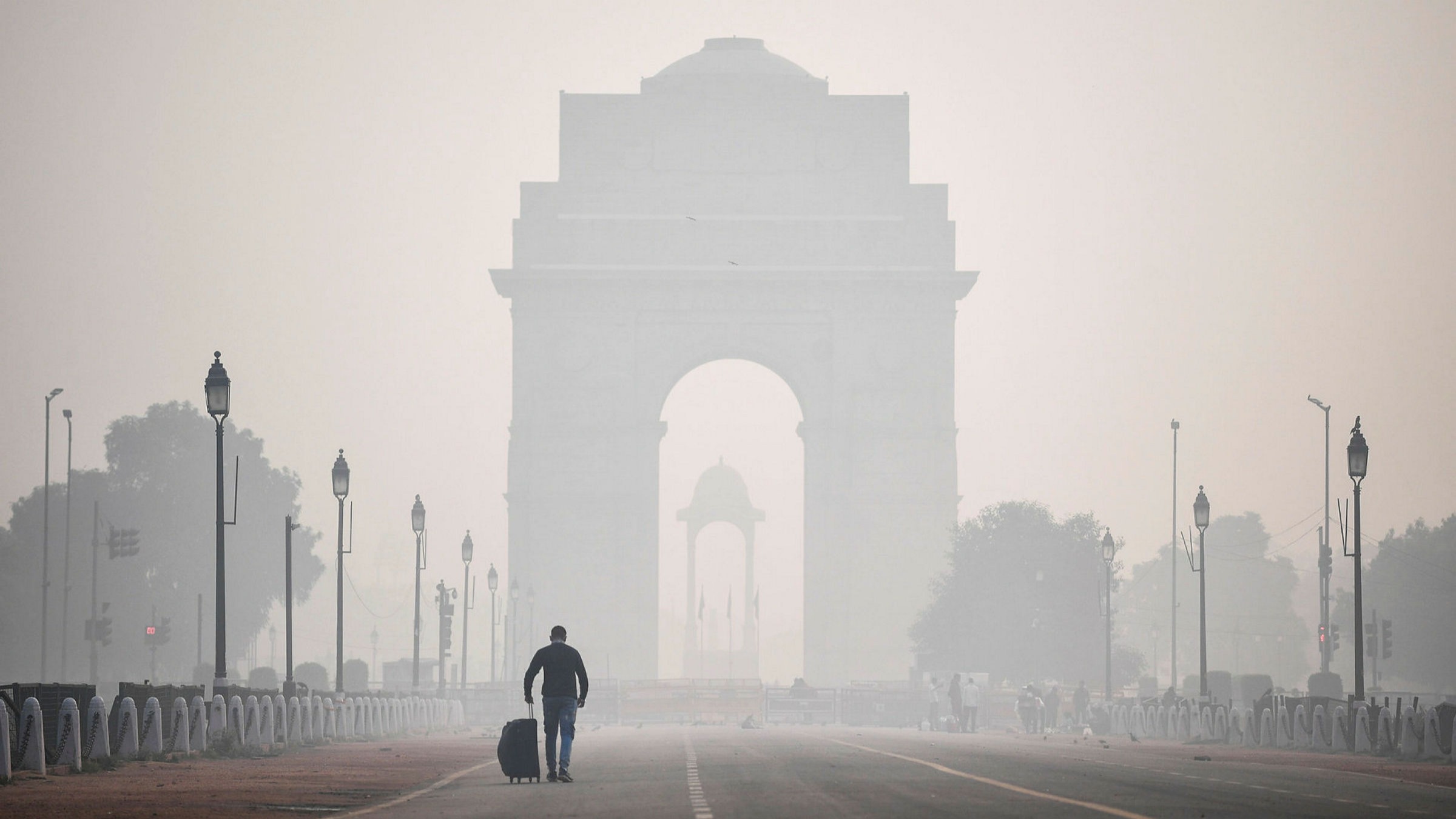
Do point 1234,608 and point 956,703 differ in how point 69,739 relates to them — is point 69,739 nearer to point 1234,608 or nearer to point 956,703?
point 956,703

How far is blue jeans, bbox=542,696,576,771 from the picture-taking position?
21.7m

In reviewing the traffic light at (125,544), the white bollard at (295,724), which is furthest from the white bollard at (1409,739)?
the traffic light at (125,544)

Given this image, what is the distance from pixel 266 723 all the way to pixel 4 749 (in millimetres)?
12015

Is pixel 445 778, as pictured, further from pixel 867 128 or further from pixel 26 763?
pixel 867 128

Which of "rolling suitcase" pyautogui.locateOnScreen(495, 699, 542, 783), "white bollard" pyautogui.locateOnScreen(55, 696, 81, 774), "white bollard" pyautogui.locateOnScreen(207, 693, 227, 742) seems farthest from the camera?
"white bollard" pyautogui.locateOnScreen(207, 693, 227, 742)

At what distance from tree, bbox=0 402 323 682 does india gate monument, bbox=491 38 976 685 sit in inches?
520

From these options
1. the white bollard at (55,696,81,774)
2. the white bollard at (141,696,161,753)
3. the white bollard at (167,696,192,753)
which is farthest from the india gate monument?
the white bollard at (55,696,81,774)

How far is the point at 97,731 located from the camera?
22391 millimetres

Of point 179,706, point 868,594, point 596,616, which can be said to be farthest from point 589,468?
point 179,706

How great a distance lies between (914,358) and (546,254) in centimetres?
1653

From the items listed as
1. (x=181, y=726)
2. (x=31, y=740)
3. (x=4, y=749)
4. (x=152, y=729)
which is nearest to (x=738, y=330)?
(x=181, y=726)

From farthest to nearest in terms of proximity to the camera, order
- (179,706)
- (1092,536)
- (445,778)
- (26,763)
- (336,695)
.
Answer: (1092,536), (336,695), (179,706), (445,778), (26,763)

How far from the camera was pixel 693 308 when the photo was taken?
88.2m

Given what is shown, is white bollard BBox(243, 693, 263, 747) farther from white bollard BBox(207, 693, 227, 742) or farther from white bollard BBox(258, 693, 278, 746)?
white bollard BBox(207, 693, 227, 742)
